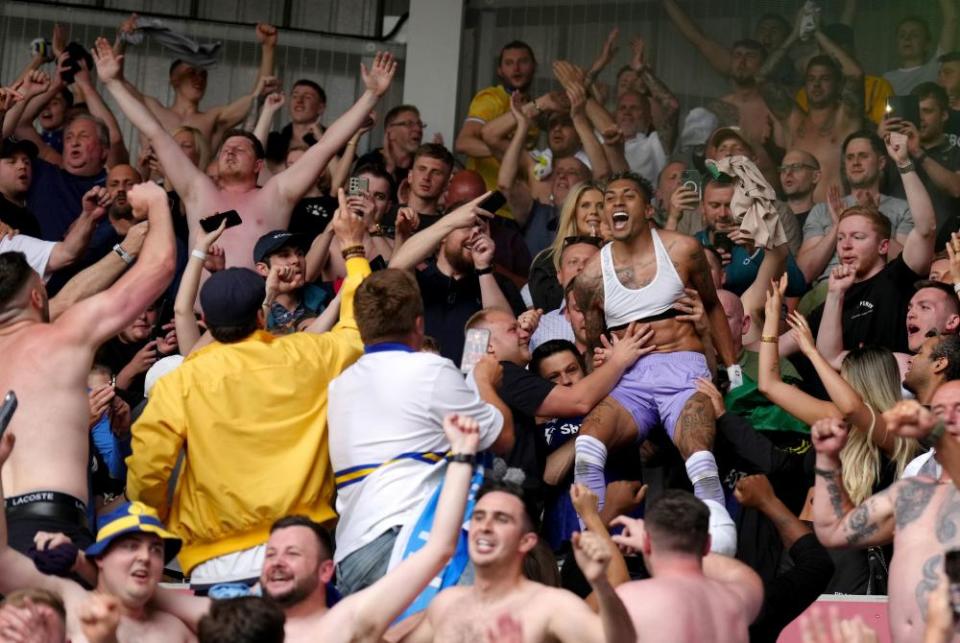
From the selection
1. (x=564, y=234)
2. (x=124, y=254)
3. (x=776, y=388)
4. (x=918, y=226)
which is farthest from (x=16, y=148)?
(x=918, y=226)

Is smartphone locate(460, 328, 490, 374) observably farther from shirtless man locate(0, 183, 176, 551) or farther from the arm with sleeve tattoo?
shirtless man locate(0, 183, 176, 551)

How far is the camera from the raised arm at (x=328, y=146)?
34.6 ft

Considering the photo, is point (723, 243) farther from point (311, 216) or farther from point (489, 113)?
point (489, 113)

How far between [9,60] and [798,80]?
6.69 meters

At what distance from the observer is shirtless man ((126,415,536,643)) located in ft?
19.0

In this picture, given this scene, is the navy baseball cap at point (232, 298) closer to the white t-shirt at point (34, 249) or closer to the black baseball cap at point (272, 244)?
the black baseball cap at point (272, 244)

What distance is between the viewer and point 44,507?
6527mm

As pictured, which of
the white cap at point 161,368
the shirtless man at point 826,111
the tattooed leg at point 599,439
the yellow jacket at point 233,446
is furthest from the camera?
the shirtless man at point 826,111

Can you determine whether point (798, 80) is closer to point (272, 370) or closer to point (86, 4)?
point (86, 4)

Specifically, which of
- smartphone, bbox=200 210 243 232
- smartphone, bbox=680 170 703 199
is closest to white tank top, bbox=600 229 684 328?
smartphone, bbox=680 170 703 199

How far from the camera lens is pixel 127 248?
8.51 m

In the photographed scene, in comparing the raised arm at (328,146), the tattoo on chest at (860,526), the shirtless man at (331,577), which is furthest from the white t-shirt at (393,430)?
the raised arm at (328,146)

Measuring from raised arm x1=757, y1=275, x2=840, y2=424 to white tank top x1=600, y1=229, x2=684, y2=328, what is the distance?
48 centimetres

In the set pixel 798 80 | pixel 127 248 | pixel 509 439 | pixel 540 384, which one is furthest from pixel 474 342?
pixel 798 80
